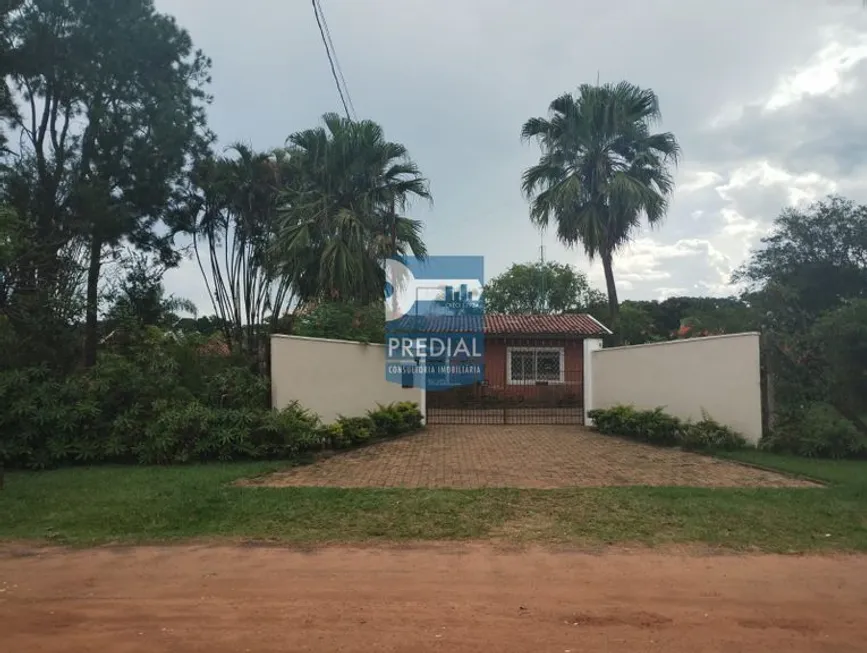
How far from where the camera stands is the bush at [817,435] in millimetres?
8672

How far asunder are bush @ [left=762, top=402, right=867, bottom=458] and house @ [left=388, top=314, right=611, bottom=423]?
665 centimetres

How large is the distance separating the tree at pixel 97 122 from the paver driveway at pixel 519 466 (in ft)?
19.9

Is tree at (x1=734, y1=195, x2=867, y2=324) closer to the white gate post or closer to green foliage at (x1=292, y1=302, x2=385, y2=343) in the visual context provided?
the white gate post

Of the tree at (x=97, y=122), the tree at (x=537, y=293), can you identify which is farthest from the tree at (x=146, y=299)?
the tree at (x=537, y=293)

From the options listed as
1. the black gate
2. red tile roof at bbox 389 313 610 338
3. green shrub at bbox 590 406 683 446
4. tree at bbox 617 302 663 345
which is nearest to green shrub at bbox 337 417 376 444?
the black gate

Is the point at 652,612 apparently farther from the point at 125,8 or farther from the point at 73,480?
the point at 125,8

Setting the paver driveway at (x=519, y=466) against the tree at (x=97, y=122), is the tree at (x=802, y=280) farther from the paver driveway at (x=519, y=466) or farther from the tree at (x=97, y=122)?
the tree at (x=97, y=122)

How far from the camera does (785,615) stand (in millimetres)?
3609

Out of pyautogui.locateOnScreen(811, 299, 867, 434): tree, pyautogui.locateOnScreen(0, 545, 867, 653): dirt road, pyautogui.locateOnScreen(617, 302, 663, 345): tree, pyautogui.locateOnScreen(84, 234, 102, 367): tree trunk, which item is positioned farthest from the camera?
pyautogui.locateOnScreen(617, 302, 663, 345): tree

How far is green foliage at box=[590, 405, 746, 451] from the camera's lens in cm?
990

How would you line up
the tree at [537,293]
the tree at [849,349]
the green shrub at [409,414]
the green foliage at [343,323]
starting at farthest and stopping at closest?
1. the tree at [537,293]
2. the green foliage at [343,323]
3. the green shrub at [409,414]
4. the tree at [849,349]

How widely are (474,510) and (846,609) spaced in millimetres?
3116

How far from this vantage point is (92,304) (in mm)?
11227

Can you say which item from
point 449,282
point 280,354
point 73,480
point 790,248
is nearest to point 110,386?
point 73,480
